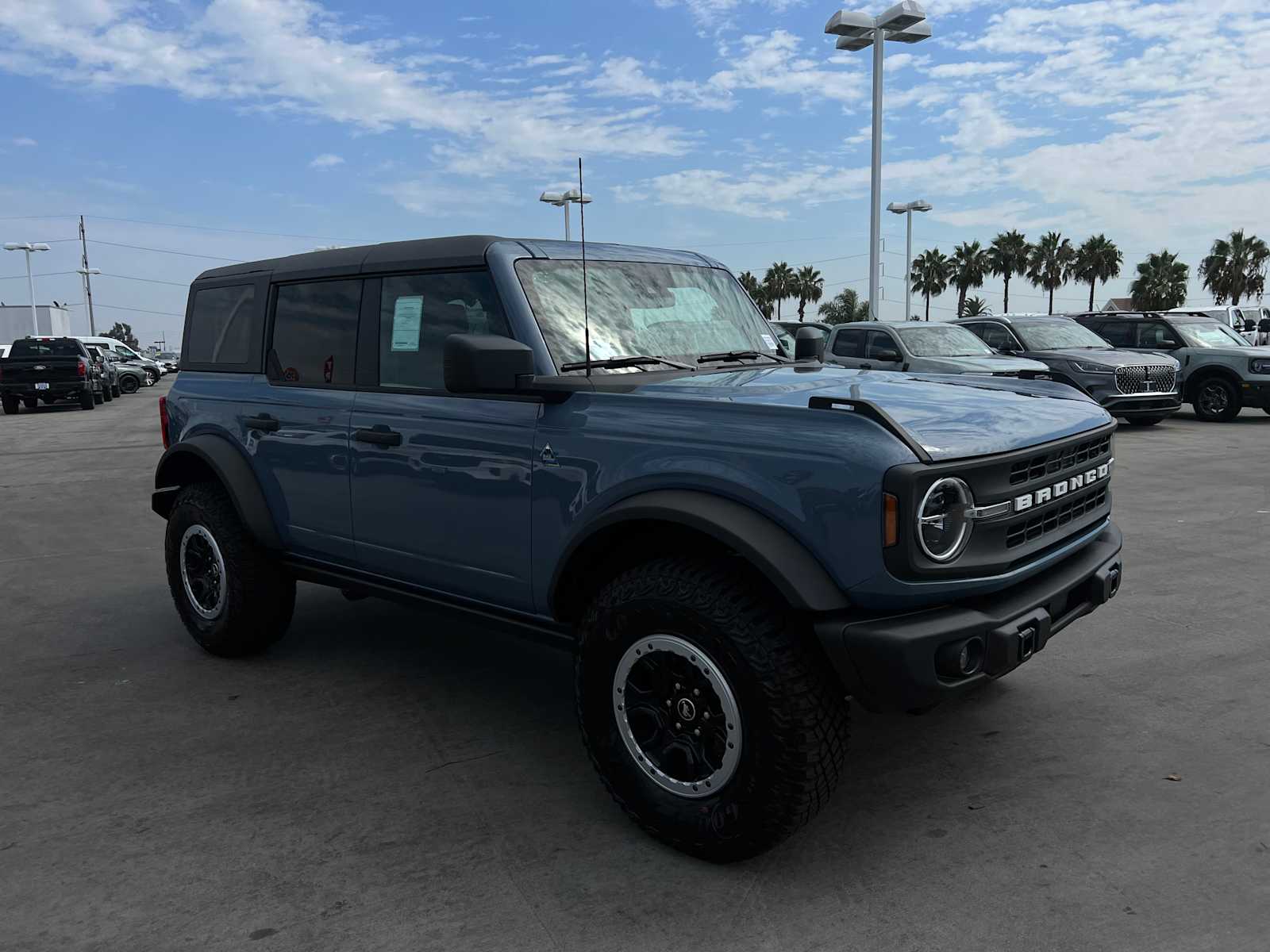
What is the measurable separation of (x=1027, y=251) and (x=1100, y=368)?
58057 millimetres

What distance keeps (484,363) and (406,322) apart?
40.3 inches

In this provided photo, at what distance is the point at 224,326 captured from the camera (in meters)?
5.14

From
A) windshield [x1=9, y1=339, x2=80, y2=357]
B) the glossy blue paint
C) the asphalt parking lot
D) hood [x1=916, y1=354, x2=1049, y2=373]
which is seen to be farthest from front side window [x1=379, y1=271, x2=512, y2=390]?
windshield [x1=9, y1=339, x2=80, y2=357]

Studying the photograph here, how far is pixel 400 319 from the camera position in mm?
4172

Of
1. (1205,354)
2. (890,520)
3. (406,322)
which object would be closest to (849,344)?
(1205,354)

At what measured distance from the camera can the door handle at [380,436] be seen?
4.00 meters

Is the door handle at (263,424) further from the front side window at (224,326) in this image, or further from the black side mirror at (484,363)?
the black side mirror at (484,363)

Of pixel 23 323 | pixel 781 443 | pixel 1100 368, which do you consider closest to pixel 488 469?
pixel 781 443

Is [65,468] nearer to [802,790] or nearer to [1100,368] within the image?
[802,790]

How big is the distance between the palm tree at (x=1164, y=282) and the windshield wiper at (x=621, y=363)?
6736 cm

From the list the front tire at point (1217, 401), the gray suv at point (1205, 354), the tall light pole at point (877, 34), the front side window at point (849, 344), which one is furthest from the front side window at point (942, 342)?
the tall light pole at point (877, 34)

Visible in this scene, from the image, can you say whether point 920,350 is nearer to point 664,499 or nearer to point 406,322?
point 406,322

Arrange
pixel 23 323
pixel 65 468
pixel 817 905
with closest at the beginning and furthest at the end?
pixel 817 905 < pixel 65 468 < pixel 23 323

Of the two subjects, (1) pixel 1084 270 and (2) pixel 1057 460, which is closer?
(2) pixel 1057 460
